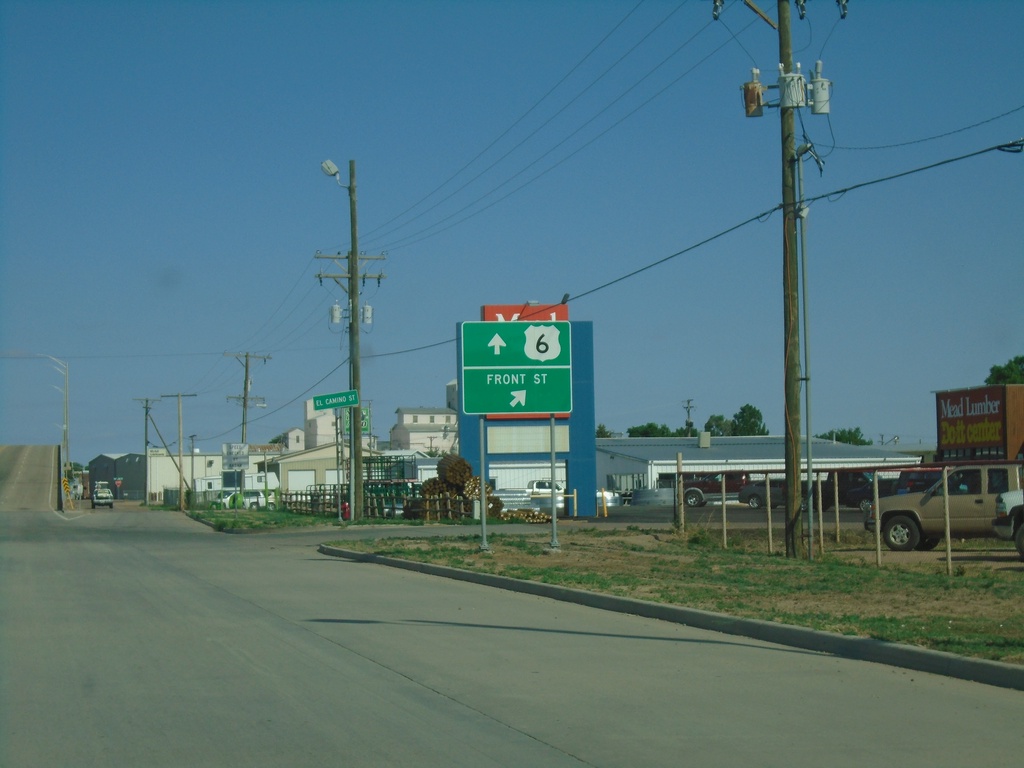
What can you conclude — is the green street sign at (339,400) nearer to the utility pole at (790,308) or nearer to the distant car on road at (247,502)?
the utility pole at (790,308)

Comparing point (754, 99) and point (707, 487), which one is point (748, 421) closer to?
point (707, 487)

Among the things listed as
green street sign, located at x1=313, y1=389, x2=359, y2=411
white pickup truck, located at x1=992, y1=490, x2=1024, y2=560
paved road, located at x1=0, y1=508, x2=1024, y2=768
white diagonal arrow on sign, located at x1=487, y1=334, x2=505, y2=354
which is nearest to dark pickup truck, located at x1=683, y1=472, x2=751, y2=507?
green street sign, located at x1=313, y1=389, x2=359, y2=411

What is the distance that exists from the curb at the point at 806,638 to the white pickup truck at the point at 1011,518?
786 centimetres

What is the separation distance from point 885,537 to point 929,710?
1492cm

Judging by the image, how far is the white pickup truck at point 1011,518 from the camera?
59.1ft

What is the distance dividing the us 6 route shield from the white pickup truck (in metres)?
8.12

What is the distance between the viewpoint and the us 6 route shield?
2202 cm

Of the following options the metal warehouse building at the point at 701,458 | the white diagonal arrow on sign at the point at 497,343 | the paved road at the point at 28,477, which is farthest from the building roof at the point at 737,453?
the white diagonal arrow on sign at the point at 497,343

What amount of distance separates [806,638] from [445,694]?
4.05 meters

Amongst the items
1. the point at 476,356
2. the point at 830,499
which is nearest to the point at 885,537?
the point at 476,356

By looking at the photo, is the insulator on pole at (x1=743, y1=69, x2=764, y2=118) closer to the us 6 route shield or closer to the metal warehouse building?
the us 6 route shield

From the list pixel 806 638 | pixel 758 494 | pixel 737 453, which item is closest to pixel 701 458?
pixel 737 453

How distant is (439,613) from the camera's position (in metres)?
13.8

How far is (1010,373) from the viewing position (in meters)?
80.5
